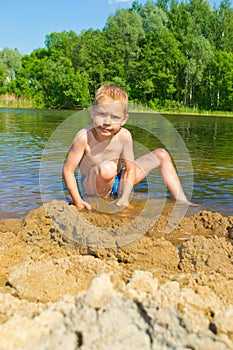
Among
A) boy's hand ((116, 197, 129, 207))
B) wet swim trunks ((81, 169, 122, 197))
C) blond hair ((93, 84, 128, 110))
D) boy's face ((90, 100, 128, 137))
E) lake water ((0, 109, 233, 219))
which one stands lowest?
lake water ((0, 109, 233, 219))

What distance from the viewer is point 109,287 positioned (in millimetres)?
2082

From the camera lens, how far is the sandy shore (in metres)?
1.82

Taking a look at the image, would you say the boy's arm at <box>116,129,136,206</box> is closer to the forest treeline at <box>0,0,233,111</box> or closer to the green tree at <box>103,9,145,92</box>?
the forest treeline at <box>0,0,233,111</box>

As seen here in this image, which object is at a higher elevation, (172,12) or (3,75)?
(172,12)

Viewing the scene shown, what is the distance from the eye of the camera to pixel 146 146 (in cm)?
1262

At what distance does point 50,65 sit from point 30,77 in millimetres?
8322

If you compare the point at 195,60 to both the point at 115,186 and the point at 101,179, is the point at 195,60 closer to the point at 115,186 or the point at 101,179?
the point at 115,186

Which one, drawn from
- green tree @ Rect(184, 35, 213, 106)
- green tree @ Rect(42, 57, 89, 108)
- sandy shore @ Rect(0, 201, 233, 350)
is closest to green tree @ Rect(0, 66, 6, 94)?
green tree @ Rect(42, 57, 89, 108)

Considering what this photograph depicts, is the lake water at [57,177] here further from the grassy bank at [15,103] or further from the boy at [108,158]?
the grassy bank at [15,103]

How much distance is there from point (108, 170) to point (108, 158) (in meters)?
0.25

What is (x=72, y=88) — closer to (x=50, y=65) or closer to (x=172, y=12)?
(x=50, y=65)

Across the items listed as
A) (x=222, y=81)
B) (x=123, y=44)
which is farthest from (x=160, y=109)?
(x=123, y=44)

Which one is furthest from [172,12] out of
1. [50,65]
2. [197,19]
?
[50,65]

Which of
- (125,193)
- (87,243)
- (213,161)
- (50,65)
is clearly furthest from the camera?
(50,65)
